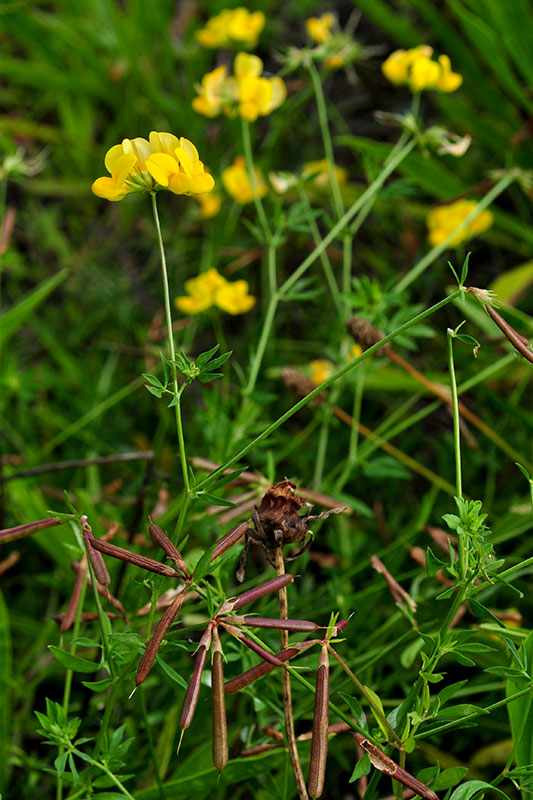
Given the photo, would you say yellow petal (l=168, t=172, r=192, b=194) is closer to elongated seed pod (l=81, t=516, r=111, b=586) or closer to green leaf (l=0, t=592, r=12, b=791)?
elongated seed pod (l=81, t=516, r=111, b=586)

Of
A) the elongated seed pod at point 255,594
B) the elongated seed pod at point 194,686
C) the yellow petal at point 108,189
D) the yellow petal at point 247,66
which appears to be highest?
the yellow petal at point 108,189

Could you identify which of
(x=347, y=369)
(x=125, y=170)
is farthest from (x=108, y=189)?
(x=347, y=369)

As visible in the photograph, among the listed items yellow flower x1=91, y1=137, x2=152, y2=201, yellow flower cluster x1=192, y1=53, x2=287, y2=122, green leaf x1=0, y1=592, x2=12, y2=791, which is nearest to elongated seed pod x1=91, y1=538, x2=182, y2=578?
yellow flower x1=91, y1=137, x2=152, y2=201

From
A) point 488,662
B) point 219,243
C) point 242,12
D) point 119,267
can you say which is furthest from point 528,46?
point 488,662

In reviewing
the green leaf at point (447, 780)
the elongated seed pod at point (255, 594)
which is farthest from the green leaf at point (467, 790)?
the elongated seed pod at point (255, 594)

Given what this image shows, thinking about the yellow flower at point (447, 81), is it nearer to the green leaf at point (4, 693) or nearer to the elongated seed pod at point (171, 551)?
the elongated seed pod at point (171, 551)

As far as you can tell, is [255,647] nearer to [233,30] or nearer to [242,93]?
[242,93]

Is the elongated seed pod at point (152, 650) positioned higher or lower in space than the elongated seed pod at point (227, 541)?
lower

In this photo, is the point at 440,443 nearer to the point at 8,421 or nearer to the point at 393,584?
the point at 393,584
